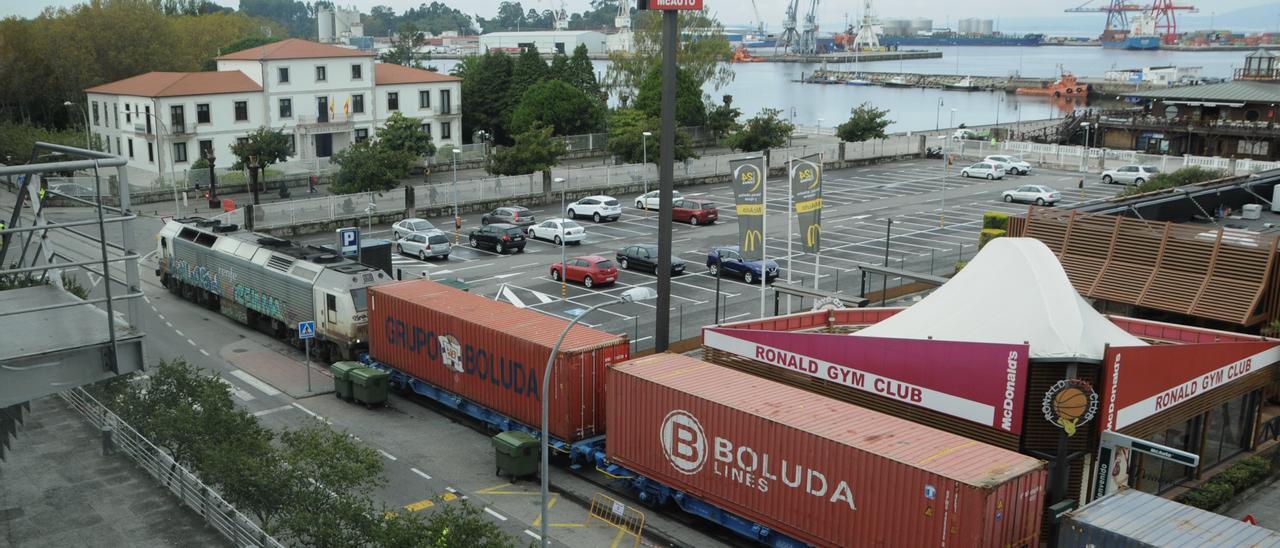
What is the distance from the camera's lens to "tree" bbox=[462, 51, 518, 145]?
8738 cm

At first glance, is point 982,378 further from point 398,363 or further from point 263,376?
point 263,376

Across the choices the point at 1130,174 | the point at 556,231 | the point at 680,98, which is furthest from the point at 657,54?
the point at 556,231

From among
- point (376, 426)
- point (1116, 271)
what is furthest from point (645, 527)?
point (1116, 271)

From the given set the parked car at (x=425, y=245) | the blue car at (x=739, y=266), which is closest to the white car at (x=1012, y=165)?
the blue car at (x=739, y=266)

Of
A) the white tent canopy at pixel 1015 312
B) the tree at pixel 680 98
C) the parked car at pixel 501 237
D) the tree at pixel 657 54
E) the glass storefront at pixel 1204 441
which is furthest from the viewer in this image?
the tree at pixel 657 54

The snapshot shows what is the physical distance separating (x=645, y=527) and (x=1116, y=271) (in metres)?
19.7

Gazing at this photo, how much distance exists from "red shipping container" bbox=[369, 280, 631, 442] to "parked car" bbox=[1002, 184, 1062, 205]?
146 ft

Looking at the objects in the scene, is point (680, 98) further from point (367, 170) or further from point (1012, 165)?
point (367, 170)

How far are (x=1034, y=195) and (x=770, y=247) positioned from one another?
22379mm

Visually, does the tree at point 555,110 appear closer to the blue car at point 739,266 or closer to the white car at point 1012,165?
the white car at point 1012,165

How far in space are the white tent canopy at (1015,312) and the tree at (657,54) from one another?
72.6 m

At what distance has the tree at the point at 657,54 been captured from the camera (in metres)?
97.5

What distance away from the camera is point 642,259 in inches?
1845

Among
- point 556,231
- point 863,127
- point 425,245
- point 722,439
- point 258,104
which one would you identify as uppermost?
point 258,104
